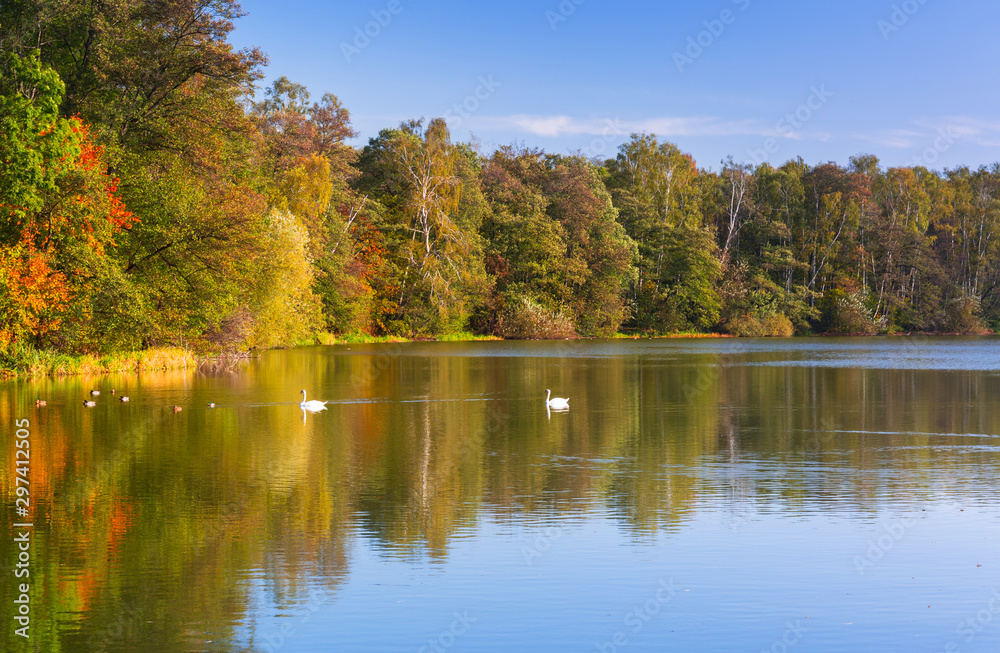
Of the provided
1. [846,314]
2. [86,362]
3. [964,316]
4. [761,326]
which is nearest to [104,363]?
[86,362]

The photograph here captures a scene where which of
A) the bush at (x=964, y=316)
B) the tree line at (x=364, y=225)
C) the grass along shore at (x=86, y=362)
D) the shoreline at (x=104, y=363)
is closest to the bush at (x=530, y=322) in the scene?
the tree line at (x=364, y=225)

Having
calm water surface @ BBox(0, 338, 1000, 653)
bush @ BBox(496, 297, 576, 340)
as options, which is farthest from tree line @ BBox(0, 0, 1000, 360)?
calm water surface @ BBox(0, 338, 1000, 653)

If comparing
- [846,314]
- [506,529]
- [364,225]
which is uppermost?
[364,225]

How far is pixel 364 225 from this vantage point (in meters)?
75.8

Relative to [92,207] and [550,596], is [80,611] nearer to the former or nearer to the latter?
[550,596]

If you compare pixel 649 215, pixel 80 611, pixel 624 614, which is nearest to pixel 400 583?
pixel 624 614

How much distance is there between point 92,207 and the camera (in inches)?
1229

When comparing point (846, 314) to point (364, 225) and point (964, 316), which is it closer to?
point (964, 316)

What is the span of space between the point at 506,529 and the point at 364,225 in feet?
217

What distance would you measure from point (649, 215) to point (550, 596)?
278ft

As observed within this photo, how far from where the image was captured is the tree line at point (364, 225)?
3203cm

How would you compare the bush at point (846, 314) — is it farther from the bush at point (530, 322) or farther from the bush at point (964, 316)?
the bush at point (530, 322)

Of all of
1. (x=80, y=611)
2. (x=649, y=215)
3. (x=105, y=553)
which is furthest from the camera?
(x=649, y=215)

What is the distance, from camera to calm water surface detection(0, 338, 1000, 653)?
8.13 metres
